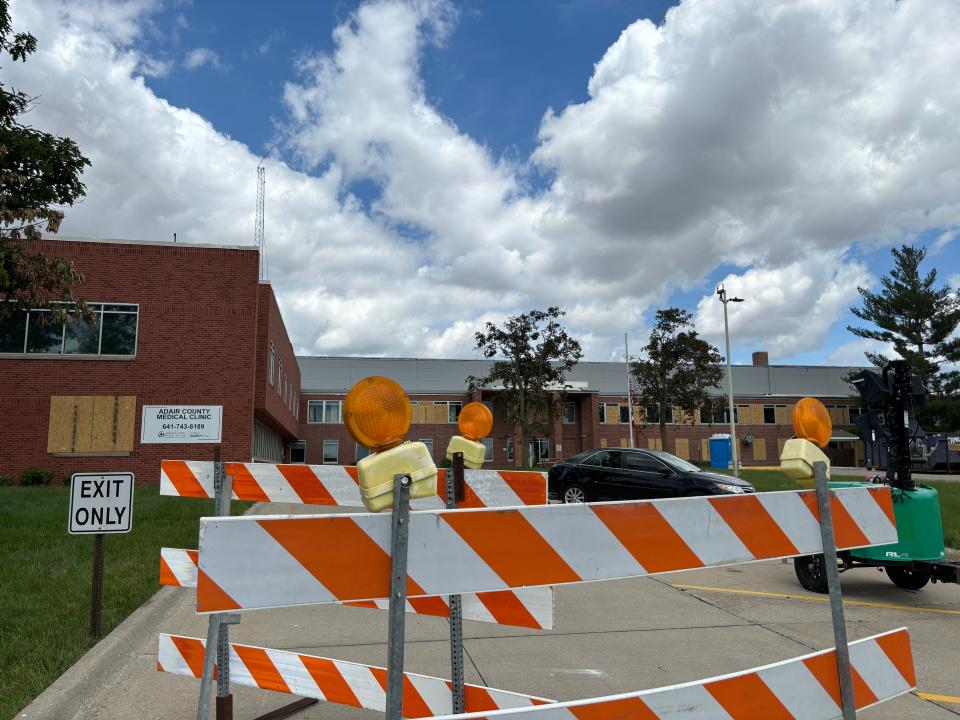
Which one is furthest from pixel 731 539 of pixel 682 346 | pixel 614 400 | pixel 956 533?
pixel 614 400

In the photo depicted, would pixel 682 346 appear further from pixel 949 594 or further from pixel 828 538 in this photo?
pixel 828 538

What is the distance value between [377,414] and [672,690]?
1.35 meters

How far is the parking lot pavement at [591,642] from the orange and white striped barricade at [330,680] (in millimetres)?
371

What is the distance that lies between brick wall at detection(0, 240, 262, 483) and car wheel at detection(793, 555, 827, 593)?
1948cm

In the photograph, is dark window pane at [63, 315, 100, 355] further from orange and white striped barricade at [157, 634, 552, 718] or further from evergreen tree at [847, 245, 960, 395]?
evergreen tree at [847, 245, 960, 395]

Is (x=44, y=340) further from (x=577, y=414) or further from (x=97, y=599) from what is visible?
(x=577, y=414)

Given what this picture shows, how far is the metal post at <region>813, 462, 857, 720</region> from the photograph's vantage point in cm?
250

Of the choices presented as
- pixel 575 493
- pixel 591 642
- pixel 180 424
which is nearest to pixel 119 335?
pixel 575 493

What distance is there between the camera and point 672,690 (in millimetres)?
2219

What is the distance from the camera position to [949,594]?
7.69 m

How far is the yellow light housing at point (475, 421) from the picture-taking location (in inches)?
201

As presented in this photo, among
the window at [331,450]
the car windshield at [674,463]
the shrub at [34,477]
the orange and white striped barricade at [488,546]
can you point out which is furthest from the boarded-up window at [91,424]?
the window at [331,450]

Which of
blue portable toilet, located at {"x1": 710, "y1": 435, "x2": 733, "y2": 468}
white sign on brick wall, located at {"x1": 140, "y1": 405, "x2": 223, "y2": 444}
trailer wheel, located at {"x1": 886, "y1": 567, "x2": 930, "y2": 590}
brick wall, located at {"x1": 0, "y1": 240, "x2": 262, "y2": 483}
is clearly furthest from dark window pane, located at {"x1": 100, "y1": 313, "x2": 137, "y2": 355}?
blue portable toilet, located at {"x1": 710, "y1": 435, "x2": 733, "y2": 468}

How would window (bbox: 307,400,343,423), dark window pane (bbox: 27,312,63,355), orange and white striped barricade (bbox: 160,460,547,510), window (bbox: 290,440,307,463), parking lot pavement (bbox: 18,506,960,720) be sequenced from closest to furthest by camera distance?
1. orange and white striped barricade (bbox: 160,460,547,510)
2. parking lot pavement (bbox: 18,506,960,720)
3. dark window pane (bbox: 27,312,63,355)
4. window (bbox: 290,440,307,463)
5. window (bbox: 307,400,343,423)
